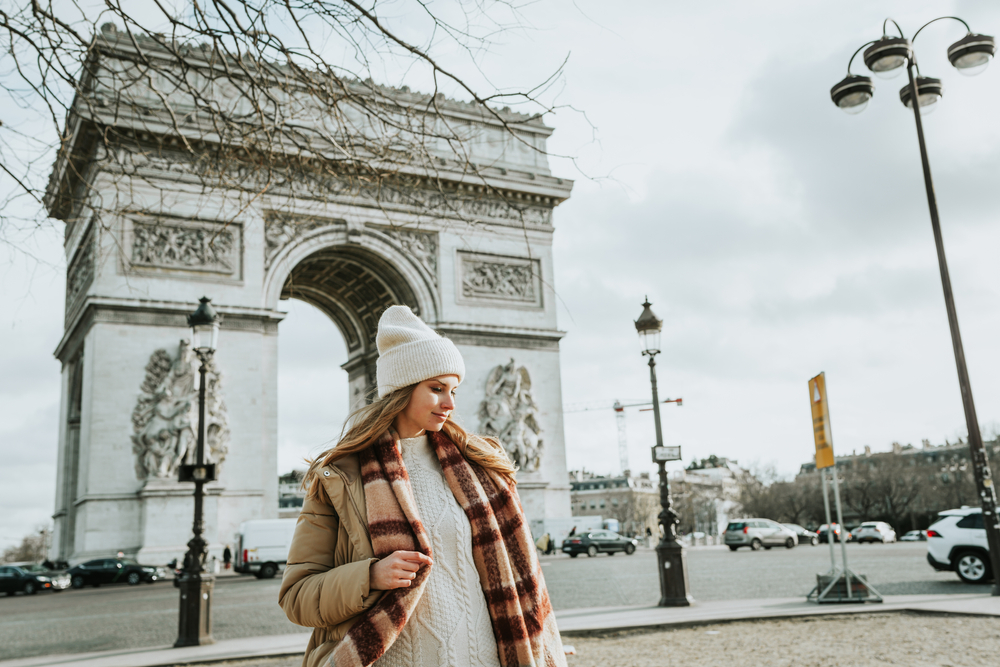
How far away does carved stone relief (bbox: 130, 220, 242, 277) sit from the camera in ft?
72.5

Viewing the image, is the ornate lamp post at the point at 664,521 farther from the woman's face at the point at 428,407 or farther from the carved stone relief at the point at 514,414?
the carved stone relief at the point at 514,414

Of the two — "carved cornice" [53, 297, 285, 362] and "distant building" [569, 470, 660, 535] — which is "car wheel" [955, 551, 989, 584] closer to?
"carved cornice" [53, 297, 285, 362]

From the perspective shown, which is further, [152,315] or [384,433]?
[152,315]

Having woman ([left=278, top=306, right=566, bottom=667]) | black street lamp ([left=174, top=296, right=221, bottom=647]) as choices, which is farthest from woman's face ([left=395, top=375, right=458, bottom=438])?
black street lamp ([left=174, top=296, right=221, bottom=647])

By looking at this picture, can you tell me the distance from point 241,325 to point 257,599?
9866 millimetres

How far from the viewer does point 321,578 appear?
7.31 feet

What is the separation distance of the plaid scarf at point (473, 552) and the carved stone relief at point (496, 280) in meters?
23.9

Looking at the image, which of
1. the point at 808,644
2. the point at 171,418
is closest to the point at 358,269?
the point at 171,418

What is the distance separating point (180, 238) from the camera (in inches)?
894

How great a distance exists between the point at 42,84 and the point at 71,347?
23.4 m

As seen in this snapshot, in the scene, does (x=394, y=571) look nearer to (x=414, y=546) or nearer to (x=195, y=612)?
(x=414, y=546)

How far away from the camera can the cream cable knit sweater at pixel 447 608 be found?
7.42ft

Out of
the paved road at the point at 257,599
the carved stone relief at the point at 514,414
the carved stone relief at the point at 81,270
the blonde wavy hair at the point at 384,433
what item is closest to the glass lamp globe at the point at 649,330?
the paved road at the point at 257,599

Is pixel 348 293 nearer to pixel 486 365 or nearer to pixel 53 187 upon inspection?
pixel 486 365
